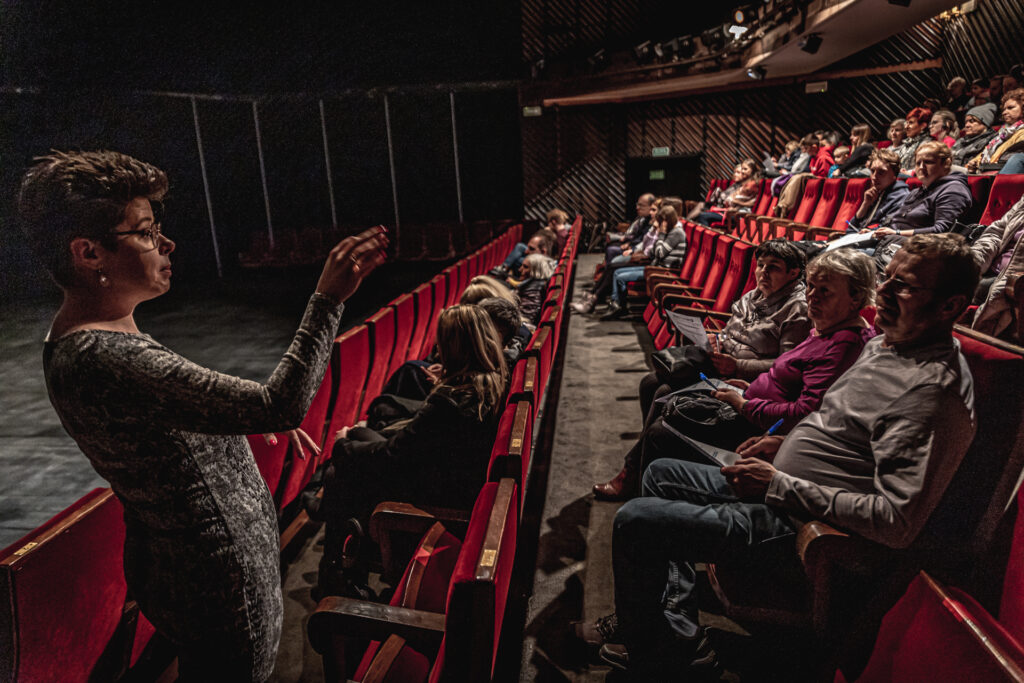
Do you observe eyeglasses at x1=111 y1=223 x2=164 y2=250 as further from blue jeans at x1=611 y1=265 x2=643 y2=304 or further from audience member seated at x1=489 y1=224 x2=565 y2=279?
blue jeans at x1=611 y1=265 x2=643 y2=304

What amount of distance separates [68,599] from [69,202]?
0.75 meters

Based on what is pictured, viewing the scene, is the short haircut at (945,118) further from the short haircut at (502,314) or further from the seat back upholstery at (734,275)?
the short haircut at (502,314)

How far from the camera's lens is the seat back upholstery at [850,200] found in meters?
3.54

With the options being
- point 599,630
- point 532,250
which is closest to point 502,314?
point 599,630

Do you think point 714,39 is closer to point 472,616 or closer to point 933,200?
point 933,200

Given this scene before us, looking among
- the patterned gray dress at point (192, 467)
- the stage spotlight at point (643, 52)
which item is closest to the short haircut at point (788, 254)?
the patterned gray dress at point (192, 467)

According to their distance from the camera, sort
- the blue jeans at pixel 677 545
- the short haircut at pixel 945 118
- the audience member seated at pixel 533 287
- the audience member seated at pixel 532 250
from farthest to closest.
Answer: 1. the audience member seated at pixel 532 250
2. the short haircut at pixel 945 118
3. the audience member seated at pixel 533 287
4. the blue jeans at pixel 677 545

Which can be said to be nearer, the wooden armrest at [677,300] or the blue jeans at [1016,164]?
the blue jeans at [1016,164]

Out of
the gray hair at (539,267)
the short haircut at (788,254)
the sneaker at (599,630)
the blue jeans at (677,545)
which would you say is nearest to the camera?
the blue jeans at (677,545)

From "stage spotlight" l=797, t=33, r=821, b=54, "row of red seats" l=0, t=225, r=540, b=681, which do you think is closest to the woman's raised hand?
"row of red seats" l=0, t=225, r=540, b=681

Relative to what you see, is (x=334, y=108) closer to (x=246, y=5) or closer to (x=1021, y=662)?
(x=246, y=5)

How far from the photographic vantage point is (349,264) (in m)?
0.64

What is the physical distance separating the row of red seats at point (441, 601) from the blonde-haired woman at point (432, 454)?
0.39 ft

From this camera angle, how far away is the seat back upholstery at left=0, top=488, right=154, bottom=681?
2.77 ft
